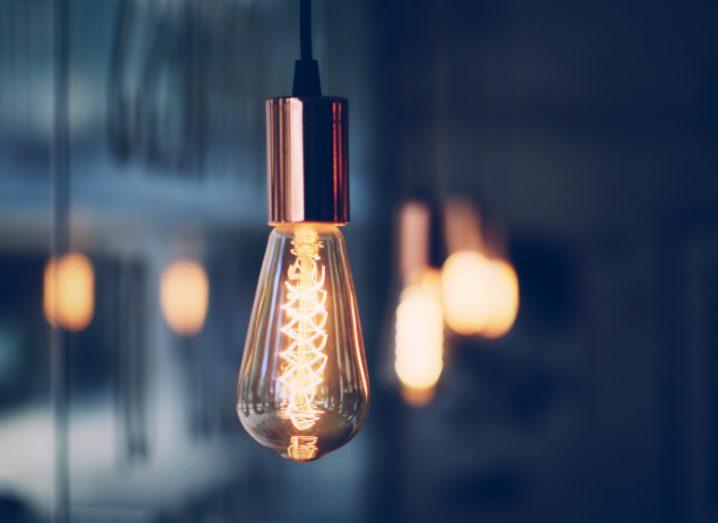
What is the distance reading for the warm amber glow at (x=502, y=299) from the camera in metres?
0.97

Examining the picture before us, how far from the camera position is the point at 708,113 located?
903 mm

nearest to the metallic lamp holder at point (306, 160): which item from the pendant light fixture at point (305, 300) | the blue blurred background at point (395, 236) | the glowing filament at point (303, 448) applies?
the pendant light fixture at point (305, 300)

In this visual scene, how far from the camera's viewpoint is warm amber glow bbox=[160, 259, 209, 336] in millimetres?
1088

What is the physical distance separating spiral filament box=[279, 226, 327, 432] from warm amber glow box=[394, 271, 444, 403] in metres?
0.45

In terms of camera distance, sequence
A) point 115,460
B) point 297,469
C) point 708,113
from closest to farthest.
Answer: point 708,113, point 297,469, point 115,460

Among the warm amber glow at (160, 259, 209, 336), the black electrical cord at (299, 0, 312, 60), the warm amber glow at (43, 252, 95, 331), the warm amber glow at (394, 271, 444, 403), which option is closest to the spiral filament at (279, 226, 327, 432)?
the black electrical cord at (299, 0, 312, 60)

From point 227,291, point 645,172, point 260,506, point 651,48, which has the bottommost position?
point 260,506

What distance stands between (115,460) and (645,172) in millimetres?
797

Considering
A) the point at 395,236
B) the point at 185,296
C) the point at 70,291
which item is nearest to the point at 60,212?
the point at 70,291

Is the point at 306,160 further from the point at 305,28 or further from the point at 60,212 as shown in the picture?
the point at 60,212

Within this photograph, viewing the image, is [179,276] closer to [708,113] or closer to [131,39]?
[131,39]

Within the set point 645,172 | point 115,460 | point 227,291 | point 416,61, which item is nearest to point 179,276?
point 227,291

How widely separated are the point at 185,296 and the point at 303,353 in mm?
588

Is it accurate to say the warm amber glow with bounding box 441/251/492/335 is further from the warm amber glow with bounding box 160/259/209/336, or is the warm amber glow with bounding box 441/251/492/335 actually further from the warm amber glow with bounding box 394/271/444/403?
the warm amber glow with bounding box 160/259/209/336
